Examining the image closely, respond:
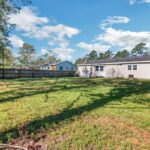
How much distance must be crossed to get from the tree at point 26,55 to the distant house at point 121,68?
3688 cm

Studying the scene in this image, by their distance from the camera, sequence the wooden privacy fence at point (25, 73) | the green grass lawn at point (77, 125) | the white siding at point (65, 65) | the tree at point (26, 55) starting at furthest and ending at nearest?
Result: the tree at point (26, 55), the white siding at point (65, 65), the wooden privacy fence at point (25, 73), the green grass lawn at point (77, 125)

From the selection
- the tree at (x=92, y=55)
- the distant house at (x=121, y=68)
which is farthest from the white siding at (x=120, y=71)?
the tree at (x=92, y=55)

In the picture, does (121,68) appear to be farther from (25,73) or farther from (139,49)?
(139,49)

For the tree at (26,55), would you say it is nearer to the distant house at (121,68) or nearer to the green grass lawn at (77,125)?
the distant house at (121,68)

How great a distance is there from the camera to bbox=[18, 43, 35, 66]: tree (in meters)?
76.4

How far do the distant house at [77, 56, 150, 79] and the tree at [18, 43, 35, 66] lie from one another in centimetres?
3688

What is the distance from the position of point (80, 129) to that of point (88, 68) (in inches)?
1377

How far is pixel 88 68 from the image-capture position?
41250 mm

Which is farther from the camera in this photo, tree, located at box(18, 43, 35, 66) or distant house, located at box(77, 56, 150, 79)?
tree, located at box(18, 43, 35, 66)

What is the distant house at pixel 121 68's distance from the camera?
31.0m

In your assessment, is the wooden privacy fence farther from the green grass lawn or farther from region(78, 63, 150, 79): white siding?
the green grass lawn

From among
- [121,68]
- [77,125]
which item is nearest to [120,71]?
[121,68]

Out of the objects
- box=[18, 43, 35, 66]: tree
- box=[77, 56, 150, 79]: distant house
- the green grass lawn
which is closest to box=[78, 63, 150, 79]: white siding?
box=[77, 56, 150, 79]: distant house

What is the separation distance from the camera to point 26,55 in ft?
253
